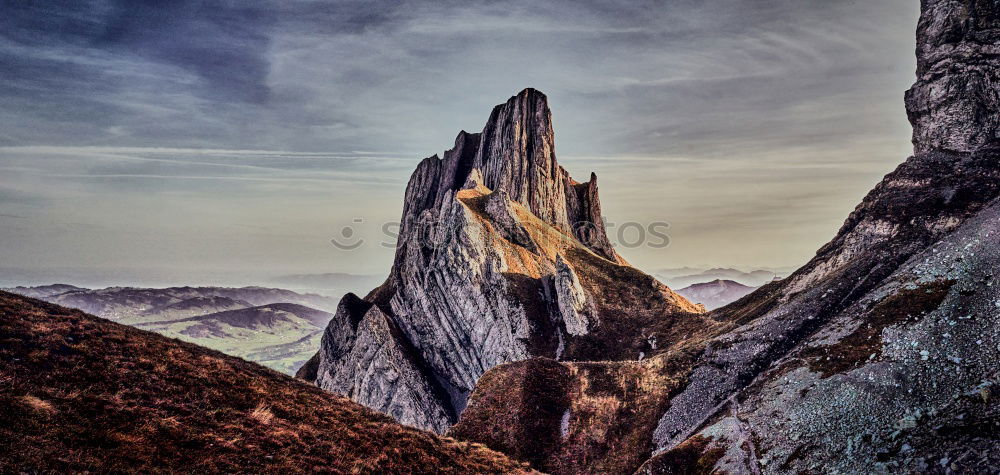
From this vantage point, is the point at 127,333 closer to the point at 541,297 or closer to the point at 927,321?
the point at 927,321

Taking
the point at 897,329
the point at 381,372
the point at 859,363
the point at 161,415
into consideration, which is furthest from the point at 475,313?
the point at 161,415

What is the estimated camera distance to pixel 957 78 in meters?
69.9

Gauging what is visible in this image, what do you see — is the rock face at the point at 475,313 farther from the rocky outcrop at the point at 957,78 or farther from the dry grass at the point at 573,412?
the rocky outcrop at the point at 957,78

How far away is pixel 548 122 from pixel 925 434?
139 meters

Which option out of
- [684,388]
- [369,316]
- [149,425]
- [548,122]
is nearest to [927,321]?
[684,388]

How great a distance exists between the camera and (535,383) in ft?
202

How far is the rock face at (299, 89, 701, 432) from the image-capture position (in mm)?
95062

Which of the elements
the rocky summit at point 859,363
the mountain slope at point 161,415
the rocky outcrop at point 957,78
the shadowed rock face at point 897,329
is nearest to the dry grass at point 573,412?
the rocky summit at point 859,363

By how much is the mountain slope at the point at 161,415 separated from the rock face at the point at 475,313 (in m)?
61.2

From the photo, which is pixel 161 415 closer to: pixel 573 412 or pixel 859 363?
pixel 573 412

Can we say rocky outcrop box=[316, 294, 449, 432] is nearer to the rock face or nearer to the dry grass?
the rock face

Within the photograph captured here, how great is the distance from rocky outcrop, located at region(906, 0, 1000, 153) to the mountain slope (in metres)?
79.3

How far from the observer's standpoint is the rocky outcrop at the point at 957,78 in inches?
2645

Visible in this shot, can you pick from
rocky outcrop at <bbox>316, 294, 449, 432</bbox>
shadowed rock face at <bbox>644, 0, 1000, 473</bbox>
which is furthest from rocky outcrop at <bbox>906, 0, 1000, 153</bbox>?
rocky outcrop at <bbox>316, 294, 449, 432</bbox>
